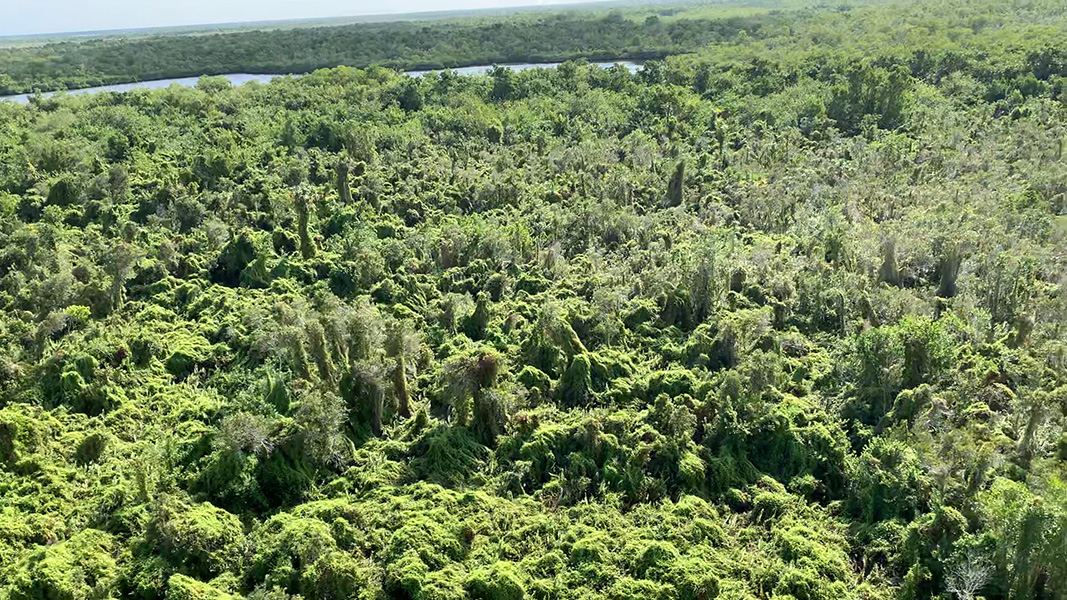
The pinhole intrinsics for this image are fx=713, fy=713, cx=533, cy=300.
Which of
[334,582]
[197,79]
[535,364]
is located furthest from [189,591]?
[197,79]

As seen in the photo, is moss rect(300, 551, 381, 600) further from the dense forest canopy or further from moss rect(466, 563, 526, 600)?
moss rect(466, 563, 526, 600)

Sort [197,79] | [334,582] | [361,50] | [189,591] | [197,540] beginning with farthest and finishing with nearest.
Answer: [361,50] → [197,79] → [197,540] → [334,582] → [189,591]

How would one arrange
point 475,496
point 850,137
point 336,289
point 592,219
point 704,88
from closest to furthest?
point 475,496, point 336,289, point 592,219, point 850,137, point 704,88

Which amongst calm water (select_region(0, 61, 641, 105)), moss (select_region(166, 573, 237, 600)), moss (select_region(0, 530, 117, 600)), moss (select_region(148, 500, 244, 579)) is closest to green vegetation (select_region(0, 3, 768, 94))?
calm water (select_region(0, 61, 641, 105))

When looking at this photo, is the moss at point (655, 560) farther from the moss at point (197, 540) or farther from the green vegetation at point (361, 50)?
the green vegetation at point (361, 50)

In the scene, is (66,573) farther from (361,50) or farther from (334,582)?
(361,50)

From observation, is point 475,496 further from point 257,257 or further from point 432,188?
point 432,188

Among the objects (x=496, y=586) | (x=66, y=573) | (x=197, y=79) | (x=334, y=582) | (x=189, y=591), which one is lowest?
(x=496, y=586)

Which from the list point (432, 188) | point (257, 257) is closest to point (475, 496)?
point (257, 257)
